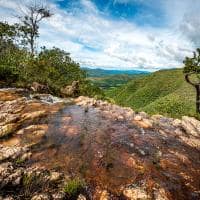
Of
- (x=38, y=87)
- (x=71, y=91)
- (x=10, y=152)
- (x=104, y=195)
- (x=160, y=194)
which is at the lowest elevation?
(x=160, y=194)

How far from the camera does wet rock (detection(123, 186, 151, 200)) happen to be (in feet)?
33.7

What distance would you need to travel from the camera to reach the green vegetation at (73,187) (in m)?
9.95

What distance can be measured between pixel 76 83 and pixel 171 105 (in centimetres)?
1836

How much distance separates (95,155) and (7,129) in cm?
630

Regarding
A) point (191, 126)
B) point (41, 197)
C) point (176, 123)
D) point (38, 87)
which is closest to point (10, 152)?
point (41, 197)

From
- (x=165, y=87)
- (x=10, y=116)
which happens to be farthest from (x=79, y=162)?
(x=165, y=87)

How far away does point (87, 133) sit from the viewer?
17109 mm

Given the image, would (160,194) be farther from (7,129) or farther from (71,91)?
(71,91)

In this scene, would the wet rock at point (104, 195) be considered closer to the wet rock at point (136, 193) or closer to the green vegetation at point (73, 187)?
the wet rock at point (136, 193)

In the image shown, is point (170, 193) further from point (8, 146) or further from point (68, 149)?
point (8, 146)

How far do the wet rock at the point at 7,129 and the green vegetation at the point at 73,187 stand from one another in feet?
22.9

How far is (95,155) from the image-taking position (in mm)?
13828

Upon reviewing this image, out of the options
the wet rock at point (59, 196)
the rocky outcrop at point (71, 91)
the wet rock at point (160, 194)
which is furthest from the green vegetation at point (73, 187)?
the rocky outcrop at point (71, 91)

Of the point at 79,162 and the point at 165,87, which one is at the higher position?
the point at 79,162
